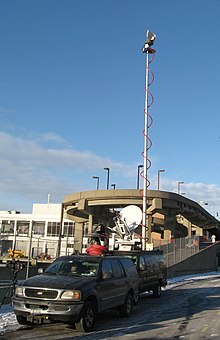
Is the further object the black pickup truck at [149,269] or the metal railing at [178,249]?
the metal railing at [178,249]

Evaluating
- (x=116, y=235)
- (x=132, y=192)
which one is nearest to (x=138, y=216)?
(x=116, y=235)

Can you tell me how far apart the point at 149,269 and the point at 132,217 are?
15.8ft

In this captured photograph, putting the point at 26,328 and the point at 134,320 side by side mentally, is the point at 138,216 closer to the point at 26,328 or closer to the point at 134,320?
the point at 134,320

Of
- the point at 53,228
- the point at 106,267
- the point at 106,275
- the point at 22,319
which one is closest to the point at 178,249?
the point at 106,267

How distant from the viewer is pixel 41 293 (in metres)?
9.37

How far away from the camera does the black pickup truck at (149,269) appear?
51.4ft

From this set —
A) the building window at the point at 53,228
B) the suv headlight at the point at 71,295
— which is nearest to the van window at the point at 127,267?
the suv headlight at the point at 71,295

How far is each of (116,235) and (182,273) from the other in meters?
14.5

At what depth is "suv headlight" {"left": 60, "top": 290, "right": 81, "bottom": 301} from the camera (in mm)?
9188

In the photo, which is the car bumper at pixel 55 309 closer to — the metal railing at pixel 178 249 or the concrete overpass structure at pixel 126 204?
the metal railing at pixel 178 249

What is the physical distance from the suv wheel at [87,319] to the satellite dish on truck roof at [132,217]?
423 inches

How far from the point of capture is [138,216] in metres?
21.0

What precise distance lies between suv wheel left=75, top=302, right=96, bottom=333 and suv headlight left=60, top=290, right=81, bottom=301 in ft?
1.22

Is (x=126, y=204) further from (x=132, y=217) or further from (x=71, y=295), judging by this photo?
(x=71, y=295)
